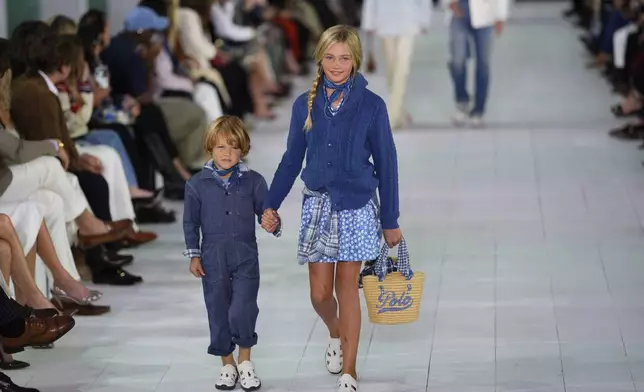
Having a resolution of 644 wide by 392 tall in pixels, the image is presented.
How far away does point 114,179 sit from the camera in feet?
23.3

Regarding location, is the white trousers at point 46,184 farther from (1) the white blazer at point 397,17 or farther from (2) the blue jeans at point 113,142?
(1) the white blazer at point 397,17

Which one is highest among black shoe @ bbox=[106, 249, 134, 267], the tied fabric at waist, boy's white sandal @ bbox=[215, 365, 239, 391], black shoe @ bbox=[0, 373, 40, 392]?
the tied fabric at waist

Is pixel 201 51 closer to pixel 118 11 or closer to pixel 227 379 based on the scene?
pixel 118 11

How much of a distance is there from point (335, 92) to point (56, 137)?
7.15 ft

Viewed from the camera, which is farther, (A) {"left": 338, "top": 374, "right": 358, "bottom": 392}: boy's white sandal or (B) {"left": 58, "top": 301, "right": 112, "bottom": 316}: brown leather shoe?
(B) {"left": 58, "top": 301, "right": 112, "bottom": 316}: brown leather shoe

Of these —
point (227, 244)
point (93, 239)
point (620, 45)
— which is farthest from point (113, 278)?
point (620, 45)

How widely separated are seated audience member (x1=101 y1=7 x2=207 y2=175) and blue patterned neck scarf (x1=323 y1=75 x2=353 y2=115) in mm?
3835

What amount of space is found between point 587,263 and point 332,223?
245cm

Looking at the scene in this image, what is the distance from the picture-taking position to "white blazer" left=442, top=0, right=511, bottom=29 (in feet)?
34.6

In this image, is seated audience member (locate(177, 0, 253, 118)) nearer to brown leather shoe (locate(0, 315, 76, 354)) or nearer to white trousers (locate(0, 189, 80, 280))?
white trousers (locate(0, 189, 80, 280))

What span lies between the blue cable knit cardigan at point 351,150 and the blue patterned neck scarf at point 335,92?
0.05ft

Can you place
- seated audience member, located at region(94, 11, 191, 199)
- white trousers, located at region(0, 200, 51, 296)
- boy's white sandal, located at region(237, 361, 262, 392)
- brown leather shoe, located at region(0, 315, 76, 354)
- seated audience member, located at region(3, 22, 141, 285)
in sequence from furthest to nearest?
seated audience member, located at region(94, 11, 191, 199)
seated audience member, located at region(3, 22, 141, 285)
white trousers, located at region(0, 200, 51, 296)
brown leather shoe, located at region(0, 315, 76, 354)
boy's white sandal, located at region(237, 361, 262, 392)

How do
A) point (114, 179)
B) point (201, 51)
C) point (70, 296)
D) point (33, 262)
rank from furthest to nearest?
point (201, 51), point (114, 179), point (70, 296), point (33, 262)

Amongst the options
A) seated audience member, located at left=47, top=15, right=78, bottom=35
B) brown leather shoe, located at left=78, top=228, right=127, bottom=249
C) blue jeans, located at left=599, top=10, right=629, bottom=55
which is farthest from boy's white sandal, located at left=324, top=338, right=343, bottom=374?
blue jeans, located at left=599, top=10, right=629, bottom=55
